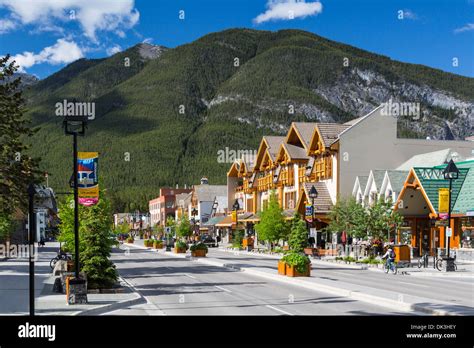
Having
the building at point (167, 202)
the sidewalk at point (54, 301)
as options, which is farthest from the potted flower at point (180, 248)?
the building at point (167, 202)

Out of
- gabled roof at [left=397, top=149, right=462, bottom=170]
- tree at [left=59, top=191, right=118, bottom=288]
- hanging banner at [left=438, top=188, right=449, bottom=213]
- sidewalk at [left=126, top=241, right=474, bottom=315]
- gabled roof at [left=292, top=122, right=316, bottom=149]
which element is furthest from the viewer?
gabled roof at [left=292, top=122, right=316, bottom=149]

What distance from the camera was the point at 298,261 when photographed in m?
27.2

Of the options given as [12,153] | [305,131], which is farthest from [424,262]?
[305,131]

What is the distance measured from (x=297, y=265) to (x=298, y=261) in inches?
8.0

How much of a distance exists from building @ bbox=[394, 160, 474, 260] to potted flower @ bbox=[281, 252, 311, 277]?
1253 cm

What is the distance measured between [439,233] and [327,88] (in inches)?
861

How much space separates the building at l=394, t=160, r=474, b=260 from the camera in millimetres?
40375

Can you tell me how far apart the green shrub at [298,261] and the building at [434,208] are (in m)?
12.5

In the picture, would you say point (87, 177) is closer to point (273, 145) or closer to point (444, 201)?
point (444, 201)

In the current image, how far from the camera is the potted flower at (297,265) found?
1069 inches

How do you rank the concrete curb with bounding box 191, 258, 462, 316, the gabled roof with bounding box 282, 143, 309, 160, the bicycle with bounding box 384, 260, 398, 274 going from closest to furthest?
1. the concrete curb with bounding box 191, 258, 462, 316
2. the bicycle with bounding box 384, 260, 398, 274
3. the gabled roof with bounding box 282, 143, 309, 160

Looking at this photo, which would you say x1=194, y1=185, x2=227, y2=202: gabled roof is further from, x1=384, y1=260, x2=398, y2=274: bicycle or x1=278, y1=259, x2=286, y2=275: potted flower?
x1=278, y1=259, x2=286, y2=275: potted flower

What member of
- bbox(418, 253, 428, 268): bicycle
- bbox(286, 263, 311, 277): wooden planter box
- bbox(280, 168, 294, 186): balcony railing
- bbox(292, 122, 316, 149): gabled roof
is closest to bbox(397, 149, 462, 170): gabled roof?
bbox(292, 122, 316, 149): gabled roof
